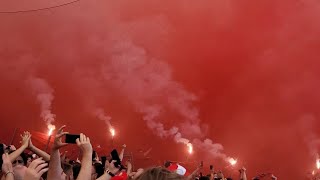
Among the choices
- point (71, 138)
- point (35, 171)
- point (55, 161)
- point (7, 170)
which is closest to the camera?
point (35, 171)

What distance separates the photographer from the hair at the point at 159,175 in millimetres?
1849

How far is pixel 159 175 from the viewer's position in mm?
1866

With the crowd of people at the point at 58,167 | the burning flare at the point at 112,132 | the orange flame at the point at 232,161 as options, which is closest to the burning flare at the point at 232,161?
the orange flame at the point at 232,161

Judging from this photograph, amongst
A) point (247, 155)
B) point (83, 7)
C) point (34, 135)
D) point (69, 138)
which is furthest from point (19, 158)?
point (83, 7)

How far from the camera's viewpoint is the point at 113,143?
1788 centimetres

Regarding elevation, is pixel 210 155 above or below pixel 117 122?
below

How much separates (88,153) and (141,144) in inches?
590

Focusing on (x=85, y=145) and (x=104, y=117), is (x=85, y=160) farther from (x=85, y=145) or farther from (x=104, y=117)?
(x=104, y=117)

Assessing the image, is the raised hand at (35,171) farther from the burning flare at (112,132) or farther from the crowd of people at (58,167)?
the burning flare at (112,132)

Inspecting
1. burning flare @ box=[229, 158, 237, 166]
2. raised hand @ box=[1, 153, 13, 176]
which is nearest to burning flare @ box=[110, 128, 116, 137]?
burning flare @ box=[229, 158, 237, 166]

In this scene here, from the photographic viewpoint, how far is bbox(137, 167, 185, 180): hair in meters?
1.85

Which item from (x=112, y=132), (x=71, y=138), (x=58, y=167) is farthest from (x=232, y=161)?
(x=71, y=138)

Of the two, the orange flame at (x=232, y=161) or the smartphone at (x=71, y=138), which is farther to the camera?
the orange flame at (x=232, y=161)

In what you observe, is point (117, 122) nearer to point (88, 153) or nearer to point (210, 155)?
point (210, 155)
